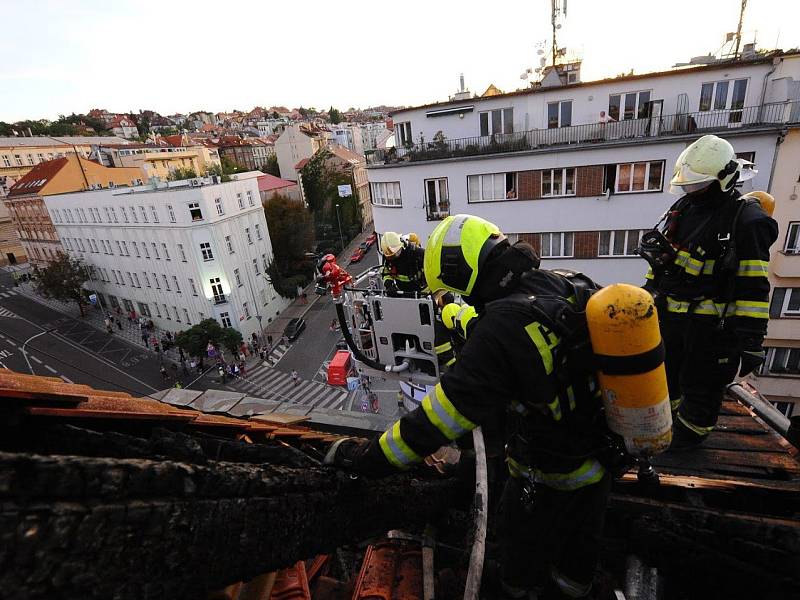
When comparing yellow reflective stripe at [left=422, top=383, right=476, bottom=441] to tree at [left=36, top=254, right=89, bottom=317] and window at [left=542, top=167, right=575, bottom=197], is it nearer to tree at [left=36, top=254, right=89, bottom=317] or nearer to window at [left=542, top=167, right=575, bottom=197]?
window at [left=542, top=167, right=575, bottom=197]

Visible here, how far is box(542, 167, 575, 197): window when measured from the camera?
15.8 meters

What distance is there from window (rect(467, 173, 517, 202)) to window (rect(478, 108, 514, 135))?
2456 millimetres

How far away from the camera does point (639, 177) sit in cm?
1488

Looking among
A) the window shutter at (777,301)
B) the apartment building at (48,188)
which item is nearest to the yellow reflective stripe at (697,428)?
the window shutter at (777,301)

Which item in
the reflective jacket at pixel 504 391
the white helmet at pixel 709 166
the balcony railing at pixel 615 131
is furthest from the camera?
the balcony railing at pixel 615 131

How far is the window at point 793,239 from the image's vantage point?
13656 millimetres

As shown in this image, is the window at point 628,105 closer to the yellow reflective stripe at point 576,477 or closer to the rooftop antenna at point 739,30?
the rooftop antenna at point 739,30

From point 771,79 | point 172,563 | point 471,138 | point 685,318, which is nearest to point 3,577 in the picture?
point 172,563

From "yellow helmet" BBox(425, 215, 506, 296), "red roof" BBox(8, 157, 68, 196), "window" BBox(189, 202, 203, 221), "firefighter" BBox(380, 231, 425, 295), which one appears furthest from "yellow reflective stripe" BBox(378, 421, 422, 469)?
"red roof" BBox(8, 157, 68, 196)

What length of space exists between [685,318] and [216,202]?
29.1m

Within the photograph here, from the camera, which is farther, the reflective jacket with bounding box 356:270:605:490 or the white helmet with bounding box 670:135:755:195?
the white helmet with bounding box 670:135:755:195

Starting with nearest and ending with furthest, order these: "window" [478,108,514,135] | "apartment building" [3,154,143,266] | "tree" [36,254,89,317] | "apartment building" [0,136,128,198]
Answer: "window" [478,108,514,135] < "tree" [36,254,89,317] < "apartment building" [3,154,143,266] < "apartment building" [0,136,128,198]

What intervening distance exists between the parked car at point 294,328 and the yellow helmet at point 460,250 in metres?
28.0

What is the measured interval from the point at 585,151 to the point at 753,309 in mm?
13237
